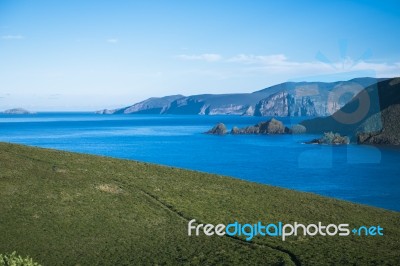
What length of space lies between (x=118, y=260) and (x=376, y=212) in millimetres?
31351

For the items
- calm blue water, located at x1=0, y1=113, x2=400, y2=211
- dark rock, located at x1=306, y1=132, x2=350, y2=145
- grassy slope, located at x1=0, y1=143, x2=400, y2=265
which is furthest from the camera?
dark rock, located at x1=306, y1=132, x2=350, y2=145

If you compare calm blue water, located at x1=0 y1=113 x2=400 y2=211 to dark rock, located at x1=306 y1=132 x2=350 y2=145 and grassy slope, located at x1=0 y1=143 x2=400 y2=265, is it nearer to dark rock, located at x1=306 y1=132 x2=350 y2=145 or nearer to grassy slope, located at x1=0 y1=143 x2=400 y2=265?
dark rock, located at x1=306 y1=132 x2=350 y2=145

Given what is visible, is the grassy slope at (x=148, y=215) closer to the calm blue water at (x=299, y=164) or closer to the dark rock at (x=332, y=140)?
the calm blue water at (x=299, y=164)

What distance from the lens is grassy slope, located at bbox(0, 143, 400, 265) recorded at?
1131 inches

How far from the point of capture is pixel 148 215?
37.5 meters

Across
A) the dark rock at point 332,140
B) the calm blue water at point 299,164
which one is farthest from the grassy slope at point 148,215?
the dark rock at point 332,140

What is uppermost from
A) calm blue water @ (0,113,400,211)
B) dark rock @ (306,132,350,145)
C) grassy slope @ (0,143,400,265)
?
grassy slope @ (0,143,400,265)

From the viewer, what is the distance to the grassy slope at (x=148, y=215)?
2873cm

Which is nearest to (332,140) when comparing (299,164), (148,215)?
(299,164)

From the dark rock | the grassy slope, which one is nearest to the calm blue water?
the dark rock

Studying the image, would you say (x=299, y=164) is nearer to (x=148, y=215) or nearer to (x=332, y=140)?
(x=332, y=140)

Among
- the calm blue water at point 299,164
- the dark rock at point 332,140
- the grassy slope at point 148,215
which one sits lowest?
the calm blue water at point 299,164

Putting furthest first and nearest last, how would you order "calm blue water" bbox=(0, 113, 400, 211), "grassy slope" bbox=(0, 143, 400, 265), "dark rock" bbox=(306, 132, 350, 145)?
1. "dark rock" bbox=(306, 132, 350, 145)
2. "calm blue water" bbox=(0, 113, 400, 211)
3. "grassy slope" bbox=(0, 143, 400, 265)

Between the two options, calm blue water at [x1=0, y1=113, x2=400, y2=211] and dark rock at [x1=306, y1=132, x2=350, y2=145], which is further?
dark rock at [x1=306, y1=132, x2=350, y2=145]
